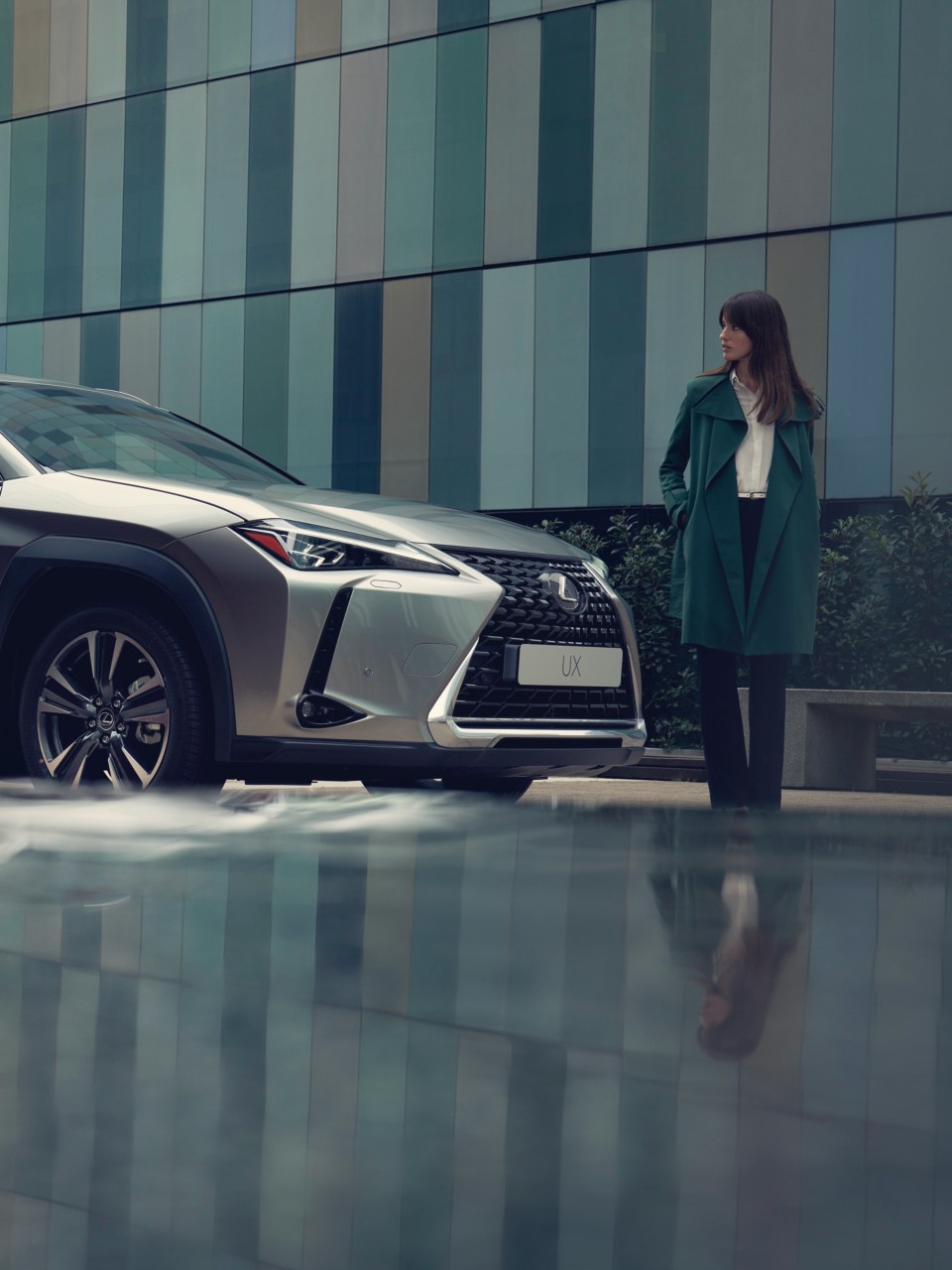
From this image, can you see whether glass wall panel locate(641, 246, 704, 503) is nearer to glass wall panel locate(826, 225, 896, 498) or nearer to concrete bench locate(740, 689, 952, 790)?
glass wall panel locate(826, 225, 896, 498)

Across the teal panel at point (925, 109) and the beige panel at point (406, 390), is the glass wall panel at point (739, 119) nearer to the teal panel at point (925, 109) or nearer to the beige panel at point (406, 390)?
the teal panel at point (925, 109)

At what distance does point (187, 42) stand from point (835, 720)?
15649 millimetres

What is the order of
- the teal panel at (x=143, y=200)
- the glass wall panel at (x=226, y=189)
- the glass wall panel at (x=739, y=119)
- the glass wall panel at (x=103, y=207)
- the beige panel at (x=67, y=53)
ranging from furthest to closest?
the beige panel at (x=67, y=53), the glass wall panel at (x=103, y=207), the teal panel at (x=143, y=200), the glass wall panel at (x=226, y=189), the glass wall panel at (x=739, y=119)

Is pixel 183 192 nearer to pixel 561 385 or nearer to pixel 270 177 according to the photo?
pixel 270 177

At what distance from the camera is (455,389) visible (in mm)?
18047

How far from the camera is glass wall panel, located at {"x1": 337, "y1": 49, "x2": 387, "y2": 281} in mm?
18672

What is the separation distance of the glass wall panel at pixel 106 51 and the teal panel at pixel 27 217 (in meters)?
1.02

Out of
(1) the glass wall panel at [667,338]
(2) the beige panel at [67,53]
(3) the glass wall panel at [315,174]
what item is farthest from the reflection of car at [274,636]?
(2) the beige panel at [67,53]

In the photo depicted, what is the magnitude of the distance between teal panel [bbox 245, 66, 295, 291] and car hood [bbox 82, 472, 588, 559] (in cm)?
1501

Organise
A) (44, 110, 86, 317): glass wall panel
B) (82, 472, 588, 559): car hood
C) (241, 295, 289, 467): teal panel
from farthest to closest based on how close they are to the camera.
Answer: (44, 110, 86, 317): glass wall panel, (241, 295, 289, 467): teal panel, (82, 472, 588, 559): car hood

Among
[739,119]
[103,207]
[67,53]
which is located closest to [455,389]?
[739,119]

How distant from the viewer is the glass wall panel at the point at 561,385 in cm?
1722

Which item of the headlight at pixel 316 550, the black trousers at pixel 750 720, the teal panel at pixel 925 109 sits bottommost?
the black trousers at pixel 750 720

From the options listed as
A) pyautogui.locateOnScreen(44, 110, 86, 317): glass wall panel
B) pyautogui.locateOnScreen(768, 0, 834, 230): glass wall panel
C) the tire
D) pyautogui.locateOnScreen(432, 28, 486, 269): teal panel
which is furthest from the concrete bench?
pyautogui.locateOnScreen(44, 110, 86, 317): glass wall panel
